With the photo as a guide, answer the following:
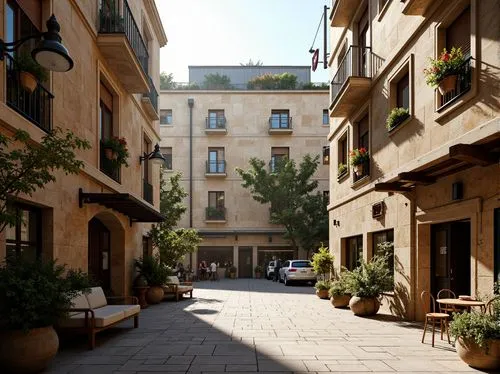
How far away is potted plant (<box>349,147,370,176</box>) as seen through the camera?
14.6m

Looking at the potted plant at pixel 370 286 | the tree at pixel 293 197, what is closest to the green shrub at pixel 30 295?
the potted plant at pixel 370 286

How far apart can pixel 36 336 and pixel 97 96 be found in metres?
7.22

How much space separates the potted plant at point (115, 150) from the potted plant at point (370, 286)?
6.98 meters

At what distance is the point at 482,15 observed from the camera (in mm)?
8258

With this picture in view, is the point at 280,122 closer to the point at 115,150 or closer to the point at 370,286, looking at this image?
the point at 115,150

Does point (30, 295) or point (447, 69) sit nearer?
point (30, 295)

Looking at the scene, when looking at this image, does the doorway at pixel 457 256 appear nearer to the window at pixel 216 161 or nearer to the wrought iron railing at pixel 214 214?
the wrought iron railing at pixel 214 214

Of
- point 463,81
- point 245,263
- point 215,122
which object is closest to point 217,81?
point 215,122

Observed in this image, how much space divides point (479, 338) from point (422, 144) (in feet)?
16.8

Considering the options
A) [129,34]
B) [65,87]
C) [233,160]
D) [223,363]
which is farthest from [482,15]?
[233,160]

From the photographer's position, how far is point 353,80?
555 inches

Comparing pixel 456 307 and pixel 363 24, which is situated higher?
pixel 363 24

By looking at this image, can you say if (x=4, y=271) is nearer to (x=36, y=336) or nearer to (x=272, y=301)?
(x=36, y=336)

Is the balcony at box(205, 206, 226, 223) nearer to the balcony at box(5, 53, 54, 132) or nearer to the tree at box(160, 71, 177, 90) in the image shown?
the tree at box(160, 71, 177, 90)
